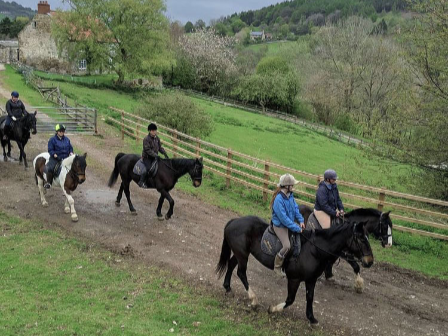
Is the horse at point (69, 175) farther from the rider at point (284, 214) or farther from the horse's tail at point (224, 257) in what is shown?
the rider at point (284, 214)

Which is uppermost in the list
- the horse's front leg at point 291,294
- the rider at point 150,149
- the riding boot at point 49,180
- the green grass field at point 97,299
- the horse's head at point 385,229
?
the rider at point 150,149

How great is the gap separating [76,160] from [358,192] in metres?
11.9

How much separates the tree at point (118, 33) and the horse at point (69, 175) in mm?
32077

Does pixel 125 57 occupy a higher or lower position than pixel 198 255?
higher

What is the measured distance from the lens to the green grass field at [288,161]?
10.9m

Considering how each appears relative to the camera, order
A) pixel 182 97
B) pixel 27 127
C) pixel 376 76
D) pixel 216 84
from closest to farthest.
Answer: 1. pixel 27 127
2. pixel 182 97
3. pixel 376 76
4. pixel 216 84

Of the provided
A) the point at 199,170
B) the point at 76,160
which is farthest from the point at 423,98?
the point at 76,160

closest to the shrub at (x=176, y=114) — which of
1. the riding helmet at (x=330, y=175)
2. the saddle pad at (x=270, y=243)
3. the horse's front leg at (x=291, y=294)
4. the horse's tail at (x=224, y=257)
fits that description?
the horse's tail at (x=224, y=257)

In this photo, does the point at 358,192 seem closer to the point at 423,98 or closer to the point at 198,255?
the point at 423,98

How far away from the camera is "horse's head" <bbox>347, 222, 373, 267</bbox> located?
6562mm

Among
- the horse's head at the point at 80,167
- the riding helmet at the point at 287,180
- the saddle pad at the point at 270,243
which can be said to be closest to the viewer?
the riding helmet at the point at 287,180

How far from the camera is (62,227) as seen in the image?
34.4 ft

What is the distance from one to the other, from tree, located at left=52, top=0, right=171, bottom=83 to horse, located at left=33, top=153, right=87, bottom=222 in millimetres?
32077

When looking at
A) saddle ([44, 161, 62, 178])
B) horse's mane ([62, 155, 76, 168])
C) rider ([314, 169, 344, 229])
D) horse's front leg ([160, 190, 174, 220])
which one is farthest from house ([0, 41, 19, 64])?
rider ([314, 169, 344, 229])
